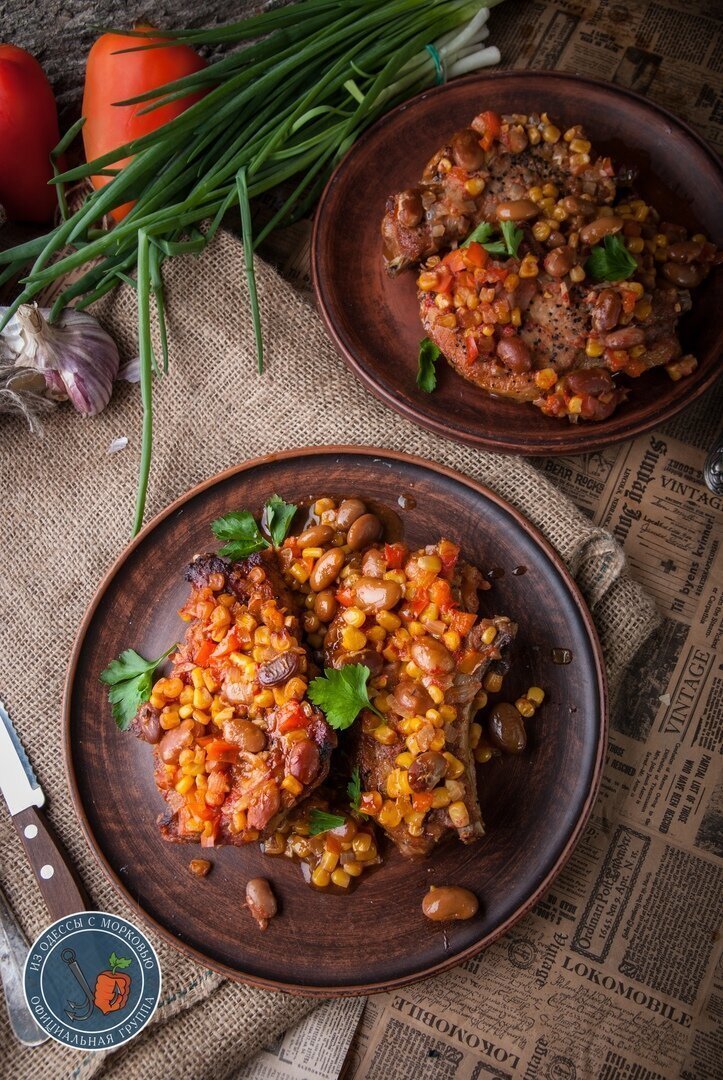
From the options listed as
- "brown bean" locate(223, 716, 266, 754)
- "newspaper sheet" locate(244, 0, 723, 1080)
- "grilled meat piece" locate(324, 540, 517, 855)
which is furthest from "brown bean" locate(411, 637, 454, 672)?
"newspaper sheet" locate(244, 0, 723, 1080)

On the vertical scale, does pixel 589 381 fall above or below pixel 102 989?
above

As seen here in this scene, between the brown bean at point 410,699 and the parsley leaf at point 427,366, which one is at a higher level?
the parsley leaf at point 427,366

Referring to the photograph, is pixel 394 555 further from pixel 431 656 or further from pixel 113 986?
pixel 113 986

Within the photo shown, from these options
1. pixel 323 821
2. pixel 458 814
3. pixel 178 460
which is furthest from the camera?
pixel 178 460

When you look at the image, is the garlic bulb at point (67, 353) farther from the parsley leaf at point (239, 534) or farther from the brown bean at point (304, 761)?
the brown bean at point (304, 761)

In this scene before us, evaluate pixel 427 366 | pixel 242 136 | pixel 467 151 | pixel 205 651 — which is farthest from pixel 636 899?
pixel 242 136

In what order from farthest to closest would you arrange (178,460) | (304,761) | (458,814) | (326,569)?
1. (178,460)
2. (326,569)
3. (458,814)
4. (304,761)

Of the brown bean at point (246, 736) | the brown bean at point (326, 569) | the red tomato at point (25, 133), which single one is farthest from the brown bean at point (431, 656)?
the red tomato at point (25, 133)

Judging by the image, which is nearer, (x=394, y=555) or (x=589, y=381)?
(x=394, y=555)
